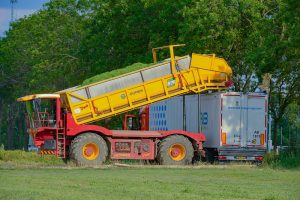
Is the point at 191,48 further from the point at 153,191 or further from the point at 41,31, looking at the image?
the point at 41,31

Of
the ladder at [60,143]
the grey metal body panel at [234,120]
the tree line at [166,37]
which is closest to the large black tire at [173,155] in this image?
the grey metal body panel at [234,120]

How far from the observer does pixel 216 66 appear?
109 ft

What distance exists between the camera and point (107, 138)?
31.1m

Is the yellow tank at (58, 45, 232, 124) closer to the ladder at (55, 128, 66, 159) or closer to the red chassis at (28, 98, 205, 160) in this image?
the red chassis at (28, 98, 205, 160)

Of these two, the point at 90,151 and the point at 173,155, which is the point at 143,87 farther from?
the point at 90,151

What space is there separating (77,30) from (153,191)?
50729mm

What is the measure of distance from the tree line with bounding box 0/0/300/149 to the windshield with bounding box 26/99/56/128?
9.53 m

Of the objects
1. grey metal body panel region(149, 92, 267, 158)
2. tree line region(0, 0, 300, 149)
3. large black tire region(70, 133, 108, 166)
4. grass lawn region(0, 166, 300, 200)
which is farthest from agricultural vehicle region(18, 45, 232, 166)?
grass lawn region(0, 166, 300, 200)

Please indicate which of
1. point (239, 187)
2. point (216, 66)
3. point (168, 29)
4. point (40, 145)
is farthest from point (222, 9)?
point (239, 187)

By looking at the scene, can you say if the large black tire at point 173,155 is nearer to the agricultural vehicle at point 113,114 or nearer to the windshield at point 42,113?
the agricultural vehicle at point 113,114

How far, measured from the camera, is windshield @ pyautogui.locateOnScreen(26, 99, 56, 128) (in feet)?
101

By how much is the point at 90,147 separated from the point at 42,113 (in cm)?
235

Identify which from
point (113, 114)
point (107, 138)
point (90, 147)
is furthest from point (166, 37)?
point (90, 147)

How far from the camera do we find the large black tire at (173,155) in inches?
1236
